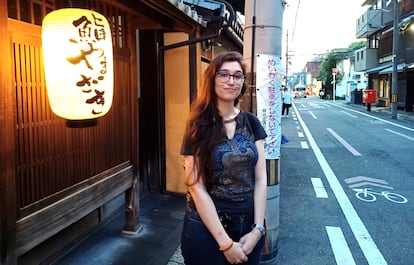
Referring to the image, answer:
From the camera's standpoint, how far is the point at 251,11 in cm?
389

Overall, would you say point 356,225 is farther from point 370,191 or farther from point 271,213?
point 271,213

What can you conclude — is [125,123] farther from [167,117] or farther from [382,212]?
[382,212]

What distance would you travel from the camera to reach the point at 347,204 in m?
7.00

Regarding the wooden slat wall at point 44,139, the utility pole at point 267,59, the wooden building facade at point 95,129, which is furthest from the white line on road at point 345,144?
the wooden slat wall at point 44,139

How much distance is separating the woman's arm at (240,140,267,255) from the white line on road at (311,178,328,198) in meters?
5.35

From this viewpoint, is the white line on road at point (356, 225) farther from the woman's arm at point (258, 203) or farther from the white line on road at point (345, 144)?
the woman's arm at point (258, 203)

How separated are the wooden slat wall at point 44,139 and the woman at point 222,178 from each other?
5.70ft

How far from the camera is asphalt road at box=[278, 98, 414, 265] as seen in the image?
5.01 metres

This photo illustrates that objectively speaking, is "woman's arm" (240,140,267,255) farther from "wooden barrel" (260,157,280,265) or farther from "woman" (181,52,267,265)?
"wooden barrel" (260,157,280,265)

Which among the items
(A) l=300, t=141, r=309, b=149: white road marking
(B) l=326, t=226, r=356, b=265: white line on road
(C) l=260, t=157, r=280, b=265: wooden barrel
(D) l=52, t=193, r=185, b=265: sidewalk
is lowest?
(B) l=326, t=226, r=356, b=265: white line on road

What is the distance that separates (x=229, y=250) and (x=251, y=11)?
2491mm

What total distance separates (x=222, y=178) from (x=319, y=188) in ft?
20.5

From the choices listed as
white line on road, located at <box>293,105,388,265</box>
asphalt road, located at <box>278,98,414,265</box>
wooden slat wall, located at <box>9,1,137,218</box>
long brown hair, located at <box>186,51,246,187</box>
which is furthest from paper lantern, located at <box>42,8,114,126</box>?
white line on road, located at <box>293,105,388,265</box>

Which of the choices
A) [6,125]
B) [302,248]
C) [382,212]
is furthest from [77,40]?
[382,212]
